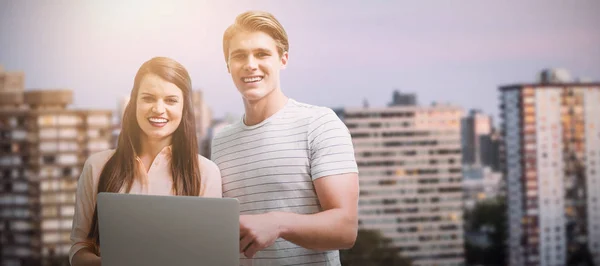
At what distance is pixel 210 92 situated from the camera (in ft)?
21.9

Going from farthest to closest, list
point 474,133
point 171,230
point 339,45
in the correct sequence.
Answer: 1. point 474,133
2. point 339,45
3. point 171,230

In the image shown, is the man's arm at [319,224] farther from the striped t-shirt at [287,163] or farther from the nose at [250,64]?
the nose at [250,64]

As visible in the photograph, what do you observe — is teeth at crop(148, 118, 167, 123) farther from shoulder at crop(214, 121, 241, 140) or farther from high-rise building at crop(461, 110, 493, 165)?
high-rise building at crop(461, 110, 493, 165)

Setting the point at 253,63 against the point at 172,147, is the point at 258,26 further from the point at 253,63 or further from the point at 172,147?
the point at 172,147

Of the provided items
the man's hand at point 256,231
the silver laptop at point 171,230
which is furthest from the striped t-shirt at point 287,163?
the silver laptop at point 171,230

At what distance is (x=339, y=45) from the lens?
27.2 feet

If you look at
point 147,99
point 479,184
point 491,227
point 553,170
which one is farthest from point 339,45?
point 147,99

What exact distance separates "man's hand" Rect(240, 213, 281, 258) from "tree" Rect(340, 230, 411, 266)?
318 inches

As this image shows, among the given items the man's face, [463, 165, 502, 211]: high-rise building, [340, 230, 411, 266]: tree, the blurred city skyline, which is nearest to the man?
the man's face

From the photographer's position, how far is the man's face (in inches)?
66.8

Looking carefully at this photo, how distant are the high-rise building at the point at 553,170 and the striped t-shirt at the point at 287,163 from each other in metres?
7.92

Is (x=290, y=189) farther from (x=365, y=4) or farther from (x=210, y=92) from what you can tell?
(x=365, y=4)

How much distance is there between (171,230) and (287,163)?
0.42 metres

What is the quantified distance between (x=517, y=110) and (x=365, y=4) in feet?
10.3
